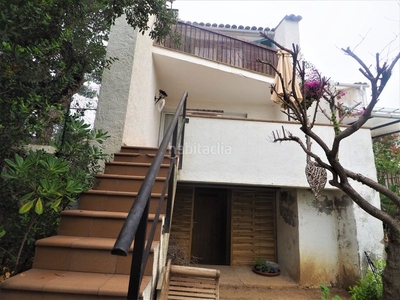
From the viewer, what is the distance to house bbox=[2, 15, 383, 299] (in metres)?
3.43

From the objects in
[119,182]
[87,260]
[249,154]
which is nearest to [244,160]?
[249,154]

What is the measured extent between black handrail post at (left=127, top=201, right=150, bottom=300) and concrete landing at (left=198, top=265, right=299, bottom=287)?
3.41 meters

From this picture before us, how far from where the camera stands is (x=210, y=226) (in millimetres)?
5973

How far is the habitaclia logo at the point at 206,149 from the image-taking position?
3520mm

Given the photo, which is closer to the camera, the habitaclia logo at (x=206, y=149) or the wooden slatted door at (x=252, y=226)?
the habitaclia logo at (x=206, y=149)

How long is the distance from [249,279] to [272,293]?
1.76 ft

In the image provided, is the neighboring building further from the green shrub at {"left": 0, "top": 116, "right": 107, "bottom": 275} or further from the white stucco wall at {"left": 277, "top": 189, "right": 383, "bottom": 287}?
the green shrub at {"left": 0, "top": 116, "right": 107, "bottom": 275}

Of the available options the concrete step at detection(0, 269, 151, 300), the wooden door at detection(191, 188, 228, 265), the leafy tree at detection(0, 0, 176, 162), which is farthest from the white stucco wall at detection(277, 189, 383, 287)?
the leafy tree at detection(0, 0, 176, 162)

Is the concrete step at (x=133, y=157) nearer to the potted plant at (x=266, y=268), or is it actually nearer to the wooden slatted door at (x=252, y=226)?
the wooden slatted door at (x=252, y=226)

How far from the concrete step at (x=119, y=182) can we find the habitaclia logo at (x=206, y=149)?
1.26 metres

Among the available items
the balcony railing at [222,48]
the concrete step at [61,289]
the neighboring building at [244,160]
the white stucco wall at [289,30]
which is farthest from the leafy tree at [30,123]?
the white stucco wall at [289,30]

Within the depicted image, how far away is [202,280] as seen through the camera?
214cm

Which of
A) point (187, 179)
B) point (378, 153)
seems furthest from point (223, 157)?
point (378, 153)

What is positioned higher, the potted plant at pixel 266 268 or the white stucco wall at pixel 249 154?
the white stucco wall at pixel 249 154
